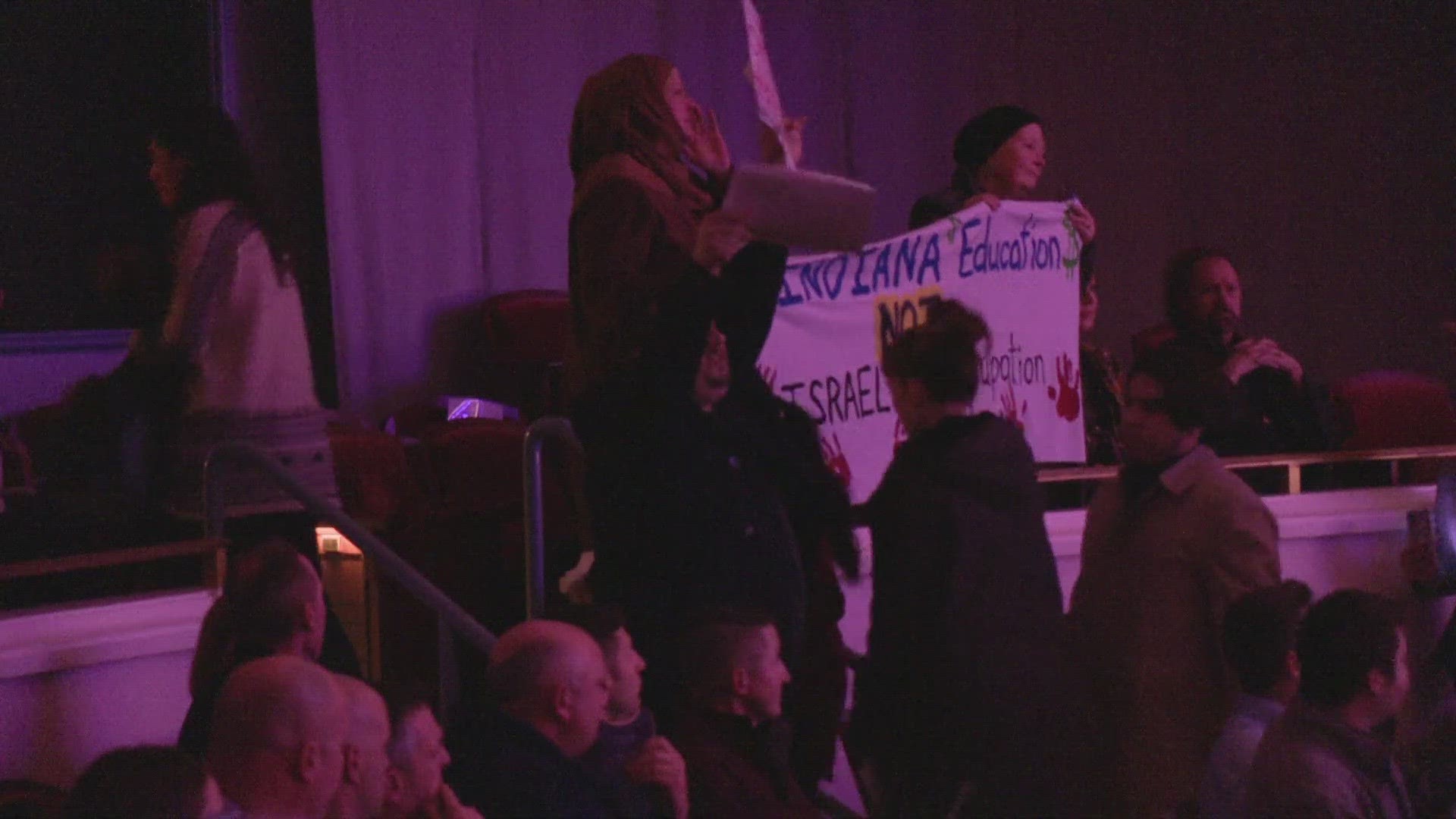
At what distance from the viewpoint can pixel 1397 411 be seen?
8.09 m

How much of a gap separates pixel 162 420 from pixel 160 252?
1.27 feet

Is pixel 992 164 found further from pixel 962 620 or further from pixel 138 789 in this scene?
pixel 138 789

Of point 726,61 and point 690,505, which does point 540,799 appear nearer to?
point 690,505

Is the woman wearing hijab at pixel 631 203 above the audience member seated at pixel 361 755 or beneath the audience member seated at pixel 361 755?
above

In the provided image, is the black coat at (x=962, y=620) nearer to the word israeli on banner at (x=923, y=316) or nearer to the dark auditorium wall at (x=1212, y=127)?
the word israeli on banner at (x=923, y=316)

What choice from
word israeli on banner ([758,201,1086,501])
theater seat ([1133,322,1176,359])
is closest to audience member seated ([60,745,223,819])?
word israeli on banner ([758,201,1086,501])

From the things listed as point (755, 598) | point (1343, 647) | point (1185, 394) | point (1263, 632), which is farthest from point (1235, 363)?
point (755, 598)

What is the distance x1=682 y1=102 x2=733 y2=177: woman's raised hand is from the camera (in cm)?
417

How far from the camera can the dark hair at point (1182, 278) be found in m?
5.76

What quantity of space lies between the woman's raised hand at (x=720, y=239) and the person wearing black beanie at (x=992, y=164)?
1.93m

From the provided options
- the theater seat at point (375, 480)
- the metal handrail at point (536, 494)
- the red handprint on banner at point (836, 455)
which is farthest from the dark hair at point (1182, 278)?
the theater seat at point (375, 480)

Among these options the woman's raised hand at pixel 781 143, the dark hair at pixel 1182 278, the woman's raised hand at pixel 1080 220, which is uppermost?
the woman's raised hand at pixel 781 143

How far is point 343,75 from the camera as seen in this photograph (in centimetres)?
773

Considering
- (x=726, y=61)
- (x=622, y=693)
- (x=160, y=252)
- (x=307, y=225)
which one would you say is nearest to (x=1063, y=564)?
(x=622, y=693)
